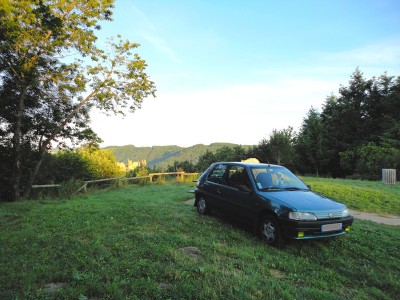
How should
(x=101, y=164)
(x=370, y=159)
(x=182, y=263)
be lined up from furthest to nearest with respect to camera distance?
1. (x=370, y=159)
2. (x=101, y=164)
3. (x=182, y=263)

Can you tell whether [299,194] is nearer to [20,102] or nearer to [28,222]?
[28,222]

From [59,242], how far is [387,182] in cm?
2235

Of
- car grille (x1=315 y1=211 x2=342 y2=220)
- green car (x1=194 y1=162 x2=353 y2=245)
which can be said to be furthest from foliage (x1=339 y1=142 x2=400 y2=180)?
car grille (x1=315 y1=211 x2=342 y2=220)

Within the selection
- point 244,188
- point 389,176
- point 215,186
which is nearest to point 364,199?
point 215,186

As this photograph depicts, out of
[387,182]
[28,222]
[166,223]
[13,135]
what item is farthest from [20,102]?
[387,182]

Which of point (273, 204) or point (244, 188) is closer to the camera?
point (273, 204)

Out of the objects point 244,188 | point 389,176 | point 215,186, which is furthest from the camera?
point 389,176

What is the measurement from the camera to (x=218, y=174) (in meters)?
8.01

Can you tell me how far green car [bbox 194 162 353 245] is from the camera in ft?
17.4

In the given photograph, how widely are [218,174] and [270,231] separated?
2635mm

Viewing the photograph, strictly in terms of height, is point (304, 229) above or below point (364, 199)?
above

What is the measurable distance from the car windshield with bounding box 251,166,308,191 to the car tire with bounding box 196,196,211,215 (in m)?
2.06

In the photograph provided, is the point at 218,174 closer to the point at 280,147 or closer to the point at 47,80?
the point at 47,80

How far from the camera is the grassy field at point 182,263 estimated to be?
3.43m
